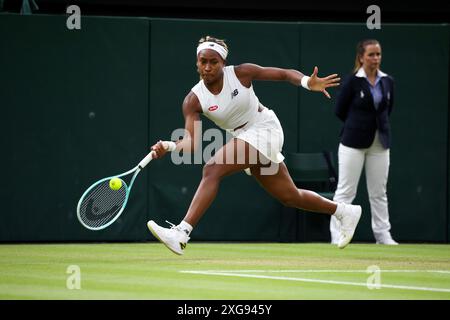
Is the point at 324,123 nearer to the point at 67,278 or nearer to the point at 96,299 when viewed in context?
the point at 67,278

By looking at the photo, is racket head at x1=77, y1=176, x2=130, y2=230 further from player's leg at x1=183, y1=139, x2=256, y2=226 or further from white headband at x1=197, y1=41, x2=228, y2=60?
white headband at x1=197, y1=41, x2=228, y2=60

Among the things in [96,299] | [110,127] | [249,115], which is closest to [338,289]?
[96,299]

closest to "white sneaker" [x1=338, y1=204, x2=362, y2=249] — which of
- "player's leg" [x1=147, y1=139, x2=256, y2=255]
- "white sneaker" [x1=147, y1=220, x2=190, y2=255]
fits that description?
"player's leg" [x1=147, y1=139, x2=256, y2=255]

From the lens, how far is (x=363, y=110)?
1268 cm

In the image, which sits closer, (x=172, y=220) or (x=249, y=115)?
(x=249, y=115)

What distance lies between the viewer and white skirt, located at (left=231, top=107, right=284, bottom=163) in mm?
9711

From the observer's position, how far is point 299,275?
28.8 feet

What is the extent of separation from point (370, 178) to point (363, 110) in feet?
2.69

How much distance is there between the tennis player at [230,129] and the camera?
955 cm

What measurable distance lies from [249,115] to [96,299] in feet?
10.6

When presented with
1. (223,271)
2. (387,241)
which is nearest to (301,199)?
(223,271)

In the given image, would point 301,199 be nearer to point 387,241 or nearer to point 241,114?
point 241,114

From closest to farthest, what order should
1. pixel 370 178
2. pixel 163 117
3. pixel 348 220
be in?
pixel 348 220
pixel 370 178
pixel 163 117

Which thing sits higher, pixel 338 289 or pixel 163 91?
pixel 163 91
